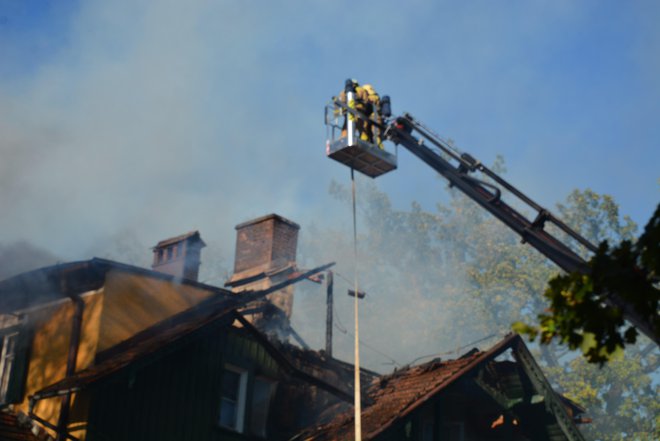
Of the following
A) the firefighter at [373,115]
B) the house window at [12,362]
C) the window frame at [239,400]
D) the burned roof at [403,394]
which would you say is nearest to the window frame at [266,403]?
the window frame at [239,400]

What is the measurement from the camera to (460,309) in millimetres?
40969

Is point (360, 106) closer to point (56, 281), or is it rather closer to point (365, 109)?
point (365, 109)

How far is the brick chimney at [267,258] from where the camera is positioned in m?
19.1

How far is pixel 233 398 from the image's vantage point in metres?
15.5

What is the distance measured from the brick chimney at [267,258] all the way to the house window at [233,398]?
331cm

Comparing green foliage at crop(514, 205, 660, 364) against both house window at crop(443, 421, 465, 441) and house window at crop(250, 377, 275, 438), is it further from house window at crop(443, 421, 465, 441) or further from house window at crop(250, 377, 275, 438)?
house window at crop(443, 421, 465, 441)

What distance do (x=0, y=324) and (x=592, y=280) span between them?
13.5 m

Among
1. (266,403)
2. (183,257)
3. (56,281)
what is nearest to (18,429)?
(56,281)

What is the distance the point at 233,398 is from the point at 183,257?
426 centimetres

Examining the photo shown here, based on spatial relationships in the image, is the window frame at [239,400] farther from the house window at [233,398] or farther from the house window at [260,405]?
the house window at [260,405]

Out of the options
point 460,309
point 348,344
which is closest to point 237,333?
point 460,309

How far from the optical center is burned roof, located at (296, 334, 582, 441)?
1462 centimetres

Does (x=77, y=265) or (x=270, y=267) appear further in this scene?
(x=270, y=267)

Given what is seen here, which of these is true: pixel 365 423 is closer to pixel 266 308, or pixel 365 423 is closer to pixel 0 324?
pixel 266 308
